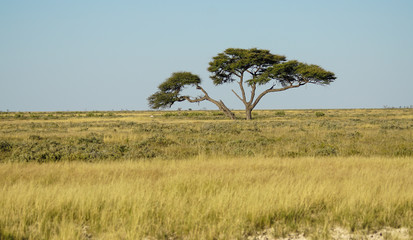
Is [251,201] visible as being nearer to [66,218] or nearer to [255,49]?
[66,218]

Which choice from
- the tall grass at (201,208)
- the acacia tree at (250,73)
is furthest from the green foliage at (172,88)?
the tall grass at (201,208)

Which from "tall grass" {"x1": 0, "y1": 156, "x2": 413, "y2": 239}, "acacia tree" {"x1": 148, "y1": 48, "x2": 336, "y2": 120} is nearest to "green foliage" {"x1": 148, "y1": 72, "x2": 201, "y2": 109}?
"acacia tree" {"x1": 148, "y1": 48, "x2": 336, "y2": 120}

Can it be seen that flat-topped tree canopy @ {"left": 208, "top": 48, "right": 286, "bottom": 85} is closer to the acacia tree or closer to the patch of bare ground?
the acacia tree

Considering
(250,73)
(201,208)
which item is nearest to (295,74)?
(250,73)

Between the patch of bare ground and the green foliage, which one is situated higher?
the green foliage

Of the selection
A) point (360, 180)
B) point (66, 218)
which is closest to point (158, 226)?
point (66, 218)

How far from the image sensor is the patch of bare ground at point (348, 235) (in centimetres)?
492

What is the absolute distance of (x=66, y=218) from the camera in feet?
18.0

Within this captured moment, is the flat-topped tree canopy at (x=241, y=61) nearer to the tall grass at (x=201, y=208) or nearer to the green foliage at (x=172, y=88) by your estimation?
the green foliage at (x=172, y=88)

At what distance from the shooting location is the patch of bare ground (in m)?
4.92

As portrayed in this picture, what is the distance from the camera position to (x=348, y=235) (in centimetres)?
508

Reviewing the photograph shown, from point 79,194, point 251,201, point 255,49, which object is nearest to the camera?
point 251,201

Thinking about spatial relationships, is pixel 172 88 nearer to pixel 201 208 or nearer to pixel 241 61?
pixel 241 61

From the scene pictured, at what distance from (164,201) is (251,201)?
152 centimetres
